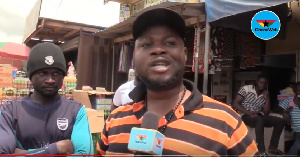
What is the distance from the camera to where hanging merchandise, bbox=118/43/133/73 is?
25.7 feet

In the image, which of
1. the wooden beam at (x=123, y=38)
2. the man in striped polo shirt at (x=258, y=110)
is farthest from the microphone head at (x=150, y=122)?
the wooden beam at (x=123, y=38)

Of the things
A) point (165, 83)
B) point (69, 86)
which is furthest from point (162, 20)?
point (69, 86)

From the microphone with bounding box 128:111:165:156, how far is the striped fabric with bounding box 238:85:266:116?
5.11m

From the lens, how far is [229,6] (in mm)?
4477

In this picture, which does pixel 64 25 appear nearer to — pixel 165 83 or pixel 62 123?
pixel 62 123

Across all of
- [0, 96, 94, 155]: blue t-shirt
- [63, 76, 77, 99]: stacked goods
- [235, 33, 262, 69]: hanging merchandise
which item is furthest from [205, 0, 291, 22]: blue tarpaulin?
[0, 96, 94, 155]: blue t-shirt

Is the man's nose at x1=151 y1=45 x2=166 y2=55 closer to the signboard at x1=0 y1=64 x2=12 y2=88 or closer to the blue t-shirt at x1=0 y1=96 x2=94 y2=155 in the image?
the blue t-shirt at x1=0 y1=96 x2=94 y2=155

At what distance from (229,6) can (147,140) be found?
3.84 m

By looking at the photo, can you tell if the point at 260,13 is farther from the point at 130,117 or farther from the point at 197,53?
the point at 130,117

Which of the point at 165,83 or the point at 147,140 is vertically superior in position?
the point at 165,83

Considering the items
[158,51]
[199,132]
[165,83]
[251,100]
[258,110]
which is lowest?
[258,110]

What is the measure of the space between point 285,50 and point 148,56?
637cm

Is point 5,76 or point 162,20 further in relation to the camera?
point 5,76

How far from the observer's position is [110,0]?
9.39m
